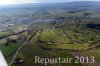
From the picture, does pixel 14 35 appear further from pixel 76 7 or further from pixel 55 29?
pixel 76 7

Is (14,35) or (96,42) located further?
(14,35)

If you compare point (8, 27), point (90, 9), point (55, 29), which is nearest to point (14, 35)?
point (8, 27)

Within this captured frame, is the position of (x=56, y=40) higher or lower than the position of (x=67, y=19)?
lower

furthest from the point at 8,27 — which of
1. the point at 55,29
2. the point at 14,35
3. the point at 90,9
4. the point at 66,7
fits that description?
the point at 90,9

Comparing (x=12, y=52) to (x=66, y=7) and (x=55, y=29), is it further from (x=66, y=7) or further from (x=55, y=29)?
(x=66, y=7)

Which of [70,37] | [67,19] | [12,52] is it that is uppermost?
[67,19]

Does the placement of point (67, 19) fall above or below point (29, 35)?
above
